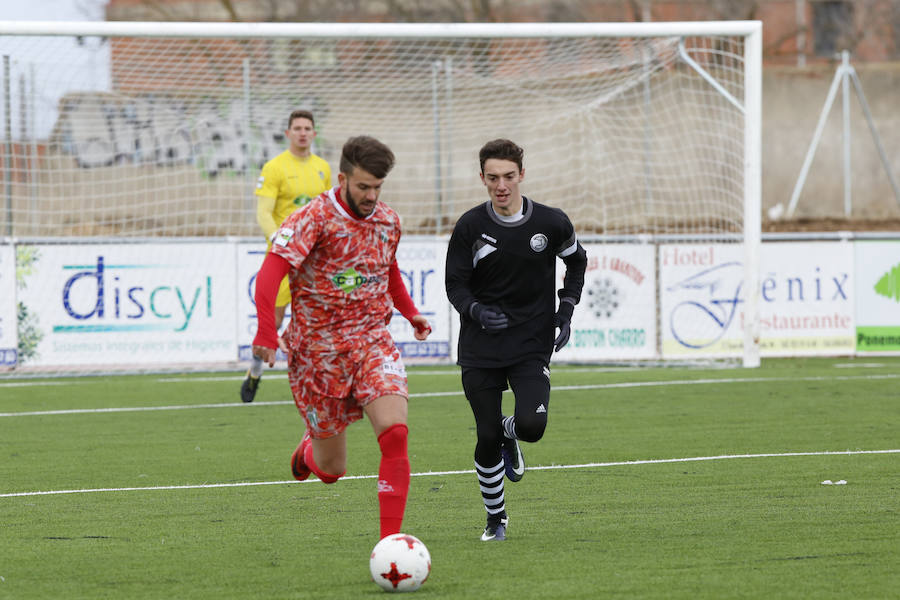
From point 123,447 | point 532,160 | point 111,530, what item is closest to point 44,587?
point 111,530

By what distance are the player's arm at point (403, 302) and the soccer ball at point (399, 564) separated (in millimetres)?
1214

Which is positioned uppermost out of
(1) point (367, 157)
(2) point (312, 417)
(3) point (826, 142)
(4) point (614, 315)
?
(3) point (826, 142)

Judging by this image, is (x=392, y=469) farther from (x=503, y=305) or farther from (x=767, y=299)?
(x=767, y=299)

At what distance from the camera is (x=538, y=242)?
21.3 feet

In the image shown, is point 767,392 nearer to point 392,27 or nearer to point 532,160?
point 392,27

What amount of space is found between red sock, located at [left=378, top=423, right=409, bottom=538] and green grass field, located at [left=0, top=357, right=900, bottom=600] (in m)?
0.29

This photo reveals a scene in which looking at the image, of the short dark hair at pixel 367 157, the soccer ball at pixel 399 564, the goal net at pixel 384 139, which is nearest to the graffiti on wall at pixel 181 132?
the goal net at pixel 384 139

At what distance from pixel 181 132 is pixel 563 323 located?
14.1 m

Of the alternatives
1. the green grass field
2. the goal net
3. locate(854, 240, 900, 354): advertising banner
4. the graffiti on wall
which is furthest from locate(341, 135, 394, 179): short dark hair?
the graffiti on wall

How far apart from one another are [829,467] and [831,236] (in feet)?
27.7

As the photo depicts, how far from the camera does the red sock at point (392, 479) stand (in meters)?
5.52

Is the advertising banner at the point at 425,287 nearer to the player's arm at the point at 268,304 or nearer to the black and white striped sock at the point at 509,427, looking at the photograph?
the black and white striped sock at the point at 509,427

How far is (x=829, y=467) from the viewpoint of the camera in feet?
26.8

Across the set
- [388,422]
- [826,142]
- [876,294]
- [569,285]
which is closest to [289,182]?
[569,285]
